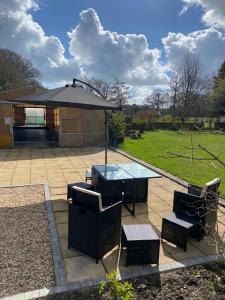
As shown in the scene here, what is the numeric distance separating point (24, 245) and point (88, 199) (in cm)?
121

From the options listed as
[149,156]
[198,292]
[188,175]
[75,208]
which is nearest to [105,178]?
[75,208]

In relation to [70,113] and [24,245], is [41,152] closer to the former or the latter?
[70,113]

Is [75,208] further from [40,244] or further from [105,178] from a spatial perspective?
[105,178]

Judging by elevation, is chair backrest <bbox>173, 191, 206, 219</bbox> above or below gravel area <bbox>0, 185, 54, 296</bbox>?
above

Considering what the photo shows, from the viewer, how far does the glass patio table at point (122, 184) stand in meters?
4.62

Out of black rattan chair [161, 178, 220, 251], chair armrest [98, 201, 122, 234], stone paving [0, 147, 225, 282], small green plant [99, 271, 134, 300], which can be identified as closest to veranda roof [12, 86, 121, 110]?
stone paving [0, 147, 225, 282]

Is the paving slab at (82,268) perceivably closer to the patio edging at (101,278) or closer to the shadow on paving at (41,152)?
the patio edging at (101,278)

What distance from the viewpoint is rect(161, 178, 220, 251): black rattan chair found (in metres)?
3.38

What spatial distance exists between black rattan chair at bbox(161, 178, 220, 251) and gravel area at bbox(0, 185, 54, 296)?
5.46 feet

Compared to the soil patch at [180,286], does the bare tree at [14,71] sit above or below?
above

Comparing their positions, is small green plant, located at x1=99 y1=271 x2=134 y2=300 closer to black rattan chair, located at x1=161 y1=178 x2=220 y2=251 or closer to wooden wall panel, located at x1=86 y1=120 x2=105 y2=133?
black rattan chair, located at x1=161 y1=178 x2=220 y2=251

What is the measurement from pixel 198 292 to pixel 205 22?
1118 cm

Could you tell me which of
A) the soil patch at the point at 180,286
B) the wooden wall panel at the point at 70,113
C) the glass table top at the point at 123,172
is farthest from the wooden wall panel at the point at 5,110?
the soil patch at the point at 180,286

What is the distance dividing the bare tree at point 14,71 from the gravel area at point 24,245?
26403mm
